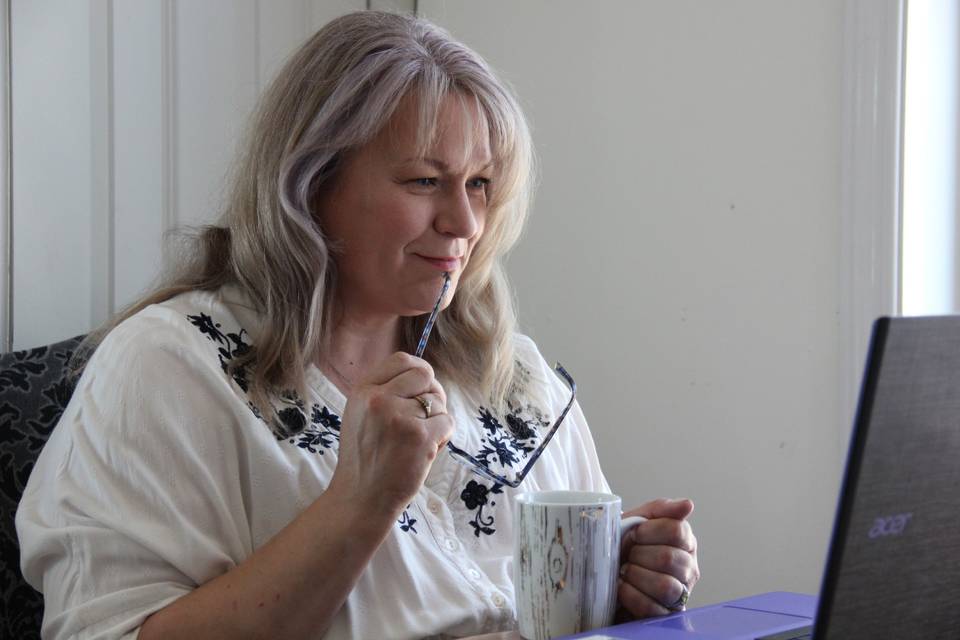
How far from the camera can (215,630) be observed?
875 millimetres

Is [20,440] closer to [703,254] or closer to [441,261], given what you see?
[441,261]

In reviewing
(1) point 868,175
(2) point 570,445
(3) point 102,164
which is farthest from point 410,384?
(3) point 102,164

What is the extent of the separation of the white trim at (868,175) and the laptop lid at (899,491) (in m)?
0.99

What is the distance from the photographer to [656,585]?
2.93ft

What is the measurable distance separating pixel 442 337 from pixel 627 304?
62 centimetres

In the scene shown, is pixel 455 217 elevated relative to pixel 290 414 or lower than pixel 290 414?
elevated

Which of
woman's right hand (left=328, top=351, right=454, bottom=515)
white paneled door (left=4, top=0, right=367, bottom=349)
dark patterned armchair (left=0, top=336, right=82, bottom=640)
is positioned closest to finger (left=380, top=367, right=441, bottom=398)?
woman's right hand (left=328, top=351, right=454, bottom=515)

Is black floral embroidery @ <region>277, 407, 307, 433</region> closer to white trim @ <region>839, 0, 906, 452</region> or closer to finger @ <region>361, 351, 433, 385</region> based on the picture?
finger @ <region>361, 351, 433, 385</region>

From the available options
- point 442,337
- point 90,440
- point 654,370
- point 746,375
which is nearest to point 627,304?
point 654,370

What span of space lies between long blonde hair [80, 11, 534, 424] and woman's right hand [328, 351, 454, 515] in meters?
0.18

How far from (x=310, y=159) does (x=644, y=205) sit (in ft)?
2.79

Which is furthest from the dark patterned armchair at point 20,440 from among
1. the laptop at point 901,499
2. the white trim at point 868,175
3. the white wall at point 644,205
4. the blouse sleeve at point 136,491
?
the white trim at point 868,175

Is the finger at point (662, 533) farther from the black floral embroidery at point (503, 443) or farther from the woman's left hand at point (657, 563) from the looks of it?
the black floral embroidery at point (503, 443)

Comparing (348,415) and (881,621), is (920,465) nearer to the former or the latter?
(881,621)
